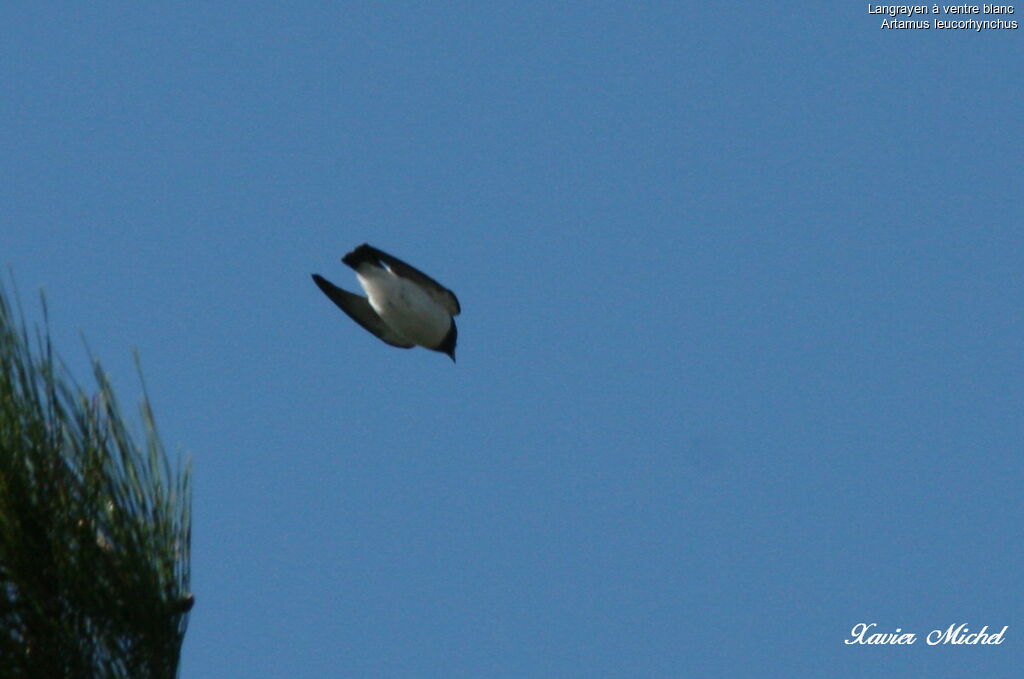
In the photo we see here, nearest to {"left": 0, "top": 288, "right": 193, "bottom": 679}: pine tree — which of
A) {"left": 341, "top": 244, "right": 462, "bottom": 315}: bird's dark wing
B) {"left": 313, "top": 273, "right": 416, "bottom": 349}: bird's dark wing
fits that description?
{"left": 341, "top": 244, "right": 462, "bottom": 315}: bird's dark wing

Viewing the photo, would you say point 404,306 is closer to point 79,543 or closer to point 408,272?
point 408,272

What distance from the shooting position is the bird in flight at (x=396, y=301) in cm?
827

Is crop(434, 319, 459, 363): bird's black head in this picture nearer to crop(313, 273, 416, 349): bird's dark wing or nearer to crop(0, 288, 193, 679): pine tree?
crop(313, 273, 416, 349): bird's dark wing

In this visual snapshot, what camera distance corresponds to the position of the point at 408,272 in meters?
8.57

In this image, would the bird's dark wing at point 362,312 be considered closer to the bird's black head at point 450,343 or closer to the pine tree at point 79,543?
the bird's black head at point 450,343

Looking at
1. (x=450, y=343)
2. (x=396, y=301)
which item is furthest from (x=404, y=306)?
(x=450, y=343)

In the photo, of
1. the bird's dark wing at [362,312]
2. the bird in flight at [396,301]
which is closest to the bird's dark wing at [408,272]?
the bird in flight at [396,301]

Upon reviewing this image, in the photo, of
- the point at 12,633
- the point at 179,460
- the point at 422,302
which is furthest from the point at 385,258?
the point at 12,633

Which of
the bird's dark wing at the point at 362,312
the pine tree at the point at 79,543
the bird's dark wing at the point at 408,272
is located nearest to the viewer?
the pine tree at the point at 79,543

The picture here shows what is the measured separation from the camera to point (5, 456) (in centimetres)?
370

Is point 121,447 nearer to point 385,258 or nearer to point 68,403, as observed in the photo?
point 68,403

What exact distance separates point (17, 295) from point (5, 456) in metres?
0.45

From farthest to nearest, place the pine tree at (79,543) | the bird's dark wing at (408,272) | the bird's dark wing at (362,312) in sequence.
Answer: the bird's dark wing at (362,312) < the bird's dark wing at (408,272) < the pine tree at (79,543)

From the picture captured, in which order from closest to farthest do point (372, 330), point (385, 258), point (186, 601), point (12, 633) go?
point (12, 633), point (186, 601), point (385, 258), point (372, 330)
